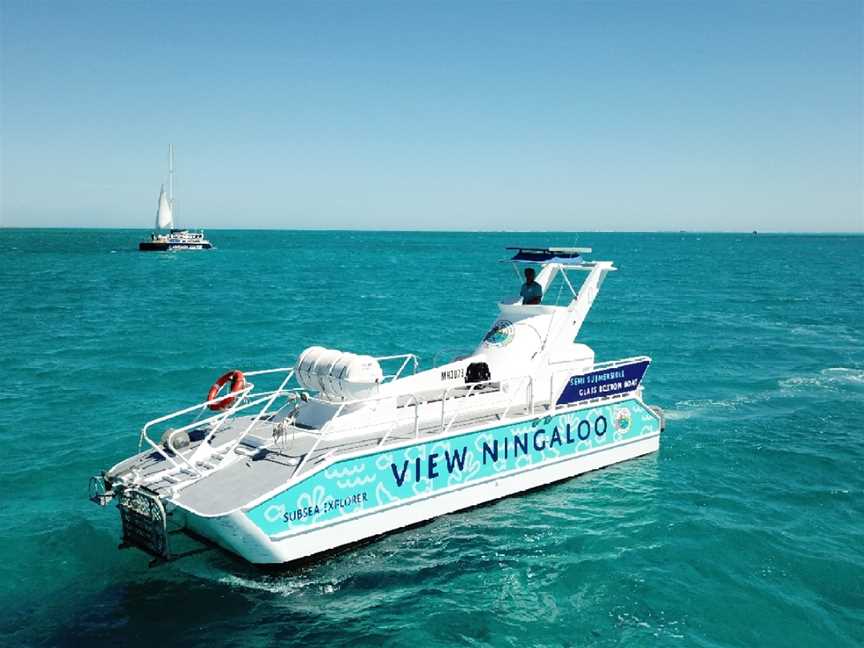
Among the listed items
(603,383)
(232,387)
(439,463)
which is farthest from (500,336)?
(232,387)

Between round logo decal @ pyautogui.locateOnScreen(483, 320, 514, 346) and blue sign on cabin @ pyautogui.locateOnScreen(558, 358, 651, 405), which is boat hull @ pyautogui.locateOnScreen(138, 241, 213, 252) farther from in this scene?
blue sign on cabin @ pyautogui.locateOnScreen(558, 358, 651, 405)

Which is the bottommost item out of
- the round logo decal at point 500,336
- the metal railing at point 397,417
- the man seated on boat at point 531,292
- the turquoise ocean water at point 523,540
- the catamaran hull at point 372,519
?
the turquoise ocean water at point 523,540

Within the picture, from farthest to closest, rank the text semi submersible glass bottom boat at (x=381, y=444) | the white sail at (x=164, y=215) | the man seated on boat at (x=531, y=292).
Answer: the white sail at (x=164, y=215)
the man seated on boat at (x=531, y=292)
the text semi submersible glass bottom boat at (x=381, y=444)

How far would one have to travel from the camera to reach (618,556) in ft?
41.9

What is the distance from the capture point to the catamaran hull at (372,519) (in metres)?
11.1

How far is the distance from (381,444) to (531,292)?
6.81m

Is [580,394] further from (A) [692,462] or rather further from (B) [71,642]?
(B) [71,642]

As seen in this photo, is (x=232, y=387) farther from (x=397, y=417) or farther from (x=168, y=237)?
(x=168, y=237)

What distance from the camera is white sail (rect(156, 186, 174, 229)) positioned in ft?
379

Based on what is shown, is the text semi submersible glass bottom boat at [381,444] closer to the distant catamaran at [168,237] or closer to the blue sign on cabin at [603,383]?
the blue sign on cabin at [603,383]

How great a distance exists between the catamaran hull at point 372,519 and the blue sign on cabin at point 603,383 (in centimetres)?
128

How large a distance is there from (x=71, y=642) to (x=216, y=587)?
2205 millimetres

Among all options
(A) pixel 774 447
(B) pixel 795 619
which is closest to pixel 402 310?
(A) pixel 774 447

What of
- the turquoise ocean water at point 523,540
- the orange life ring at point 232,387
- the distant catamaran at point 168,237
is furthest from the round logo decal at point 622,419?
the distant catamaran at point 168,237
